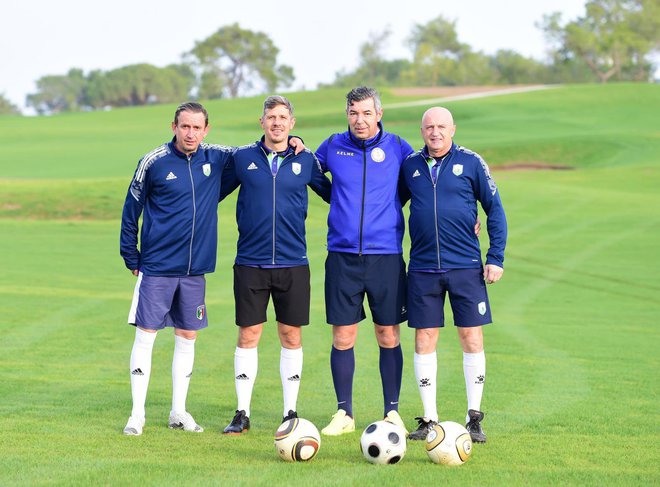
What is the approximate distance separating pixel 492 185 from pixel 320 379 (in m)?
3.44

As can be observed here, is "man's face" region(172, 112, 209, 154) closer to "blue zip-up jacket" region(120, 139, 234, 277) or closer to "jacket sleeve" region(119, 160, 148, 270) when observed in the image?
"blue zip-up jacket" region(120, 139, 234, 277)

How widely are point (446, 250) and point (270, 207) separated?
1419 millimetres

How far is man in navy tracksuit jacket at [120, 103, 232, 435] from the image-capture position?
26.0 ft

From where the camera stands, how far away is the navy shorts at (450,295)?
7914 mm

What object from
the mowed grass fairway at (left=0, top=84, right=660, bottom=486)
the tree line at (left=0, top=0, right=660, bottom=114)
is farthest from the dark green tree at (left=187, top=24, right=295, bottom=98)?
the mowed grass fairway at (left=0, top=84, right=660, bottom=486)

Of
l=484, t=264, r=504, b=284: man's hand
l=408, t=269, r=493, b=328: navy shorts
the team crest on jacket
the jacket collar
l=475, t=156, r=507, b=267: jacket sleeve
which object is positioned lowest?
l=408, t=269, r=493, b=328: navy shorts

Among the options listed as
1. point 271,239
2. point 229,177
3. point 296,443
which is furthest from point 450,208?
Answer: point 296,443

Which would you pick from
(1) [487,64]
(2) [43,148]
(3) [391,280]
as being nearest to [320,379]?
(3) [391,280]

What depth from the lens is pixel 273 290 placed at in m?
8.10

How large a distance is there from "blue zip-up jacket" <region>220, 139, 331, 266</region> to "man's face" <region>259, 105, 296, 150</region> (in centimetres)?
13

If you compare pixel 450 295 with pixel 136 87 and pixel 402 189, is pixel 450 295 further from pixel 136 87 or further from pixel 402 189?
pixel 136 87

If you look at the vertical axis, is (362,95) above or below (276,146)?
above

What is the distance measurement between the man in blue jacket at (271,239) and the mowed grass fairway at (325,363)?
60 centimetres

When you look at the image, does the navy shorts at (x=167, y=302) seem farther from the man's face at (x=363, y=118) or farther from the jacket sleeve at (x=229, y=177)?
the man's face at (x=363, y=118)
